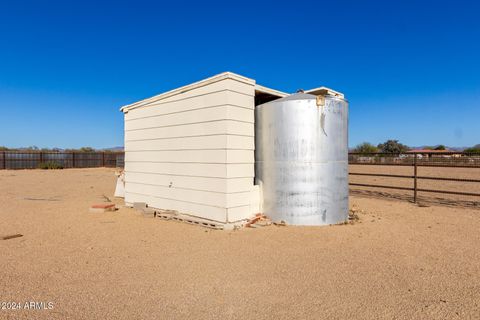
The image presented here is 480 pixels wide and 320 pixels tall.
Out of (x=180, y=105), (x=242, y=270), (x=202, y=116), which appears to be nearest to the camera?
(x=242, y=270)

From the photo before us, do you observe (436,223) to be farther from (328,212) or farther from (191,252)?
(191,252)

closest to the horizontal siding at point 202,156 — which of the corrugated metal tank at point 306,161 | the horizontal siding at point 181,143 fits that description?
the horizontal siding at point 181,143

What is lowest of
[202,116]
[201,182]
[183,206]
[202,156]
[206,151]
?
[183,206]

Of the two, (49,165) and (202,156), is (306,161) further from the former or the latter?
(49,165)

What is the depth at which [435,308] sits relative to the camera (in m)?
2.74

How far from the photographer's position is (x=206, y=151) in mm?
6352

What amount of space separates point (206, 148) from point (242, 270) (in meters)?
3.21

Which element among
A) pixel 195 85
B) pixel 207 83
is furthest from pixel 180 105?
pixel 207 83

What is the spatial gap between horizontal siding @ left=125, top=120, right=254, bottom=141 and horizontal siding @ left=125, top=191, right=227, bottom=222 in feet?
5.28

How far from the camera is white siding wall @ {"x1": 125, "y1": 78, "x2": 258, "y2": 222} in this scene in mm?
5984

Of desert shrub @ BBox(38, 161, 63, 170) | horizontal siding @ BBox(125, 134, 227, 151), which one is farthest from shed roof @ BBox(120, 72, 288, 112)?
desert shrub @ BBox(38, 161, 63, 170)

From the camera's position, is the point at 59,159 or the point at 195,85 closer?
the point at 195,85

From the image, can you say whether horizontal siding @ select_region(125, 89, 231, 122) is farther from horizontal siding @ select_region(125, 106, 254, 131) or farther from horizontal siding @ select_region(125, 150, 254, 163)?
horizontal siding @ select_region(125, 150, 254, 163)

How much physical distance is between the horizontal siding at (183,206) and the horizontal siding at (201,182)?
0.39 meters
